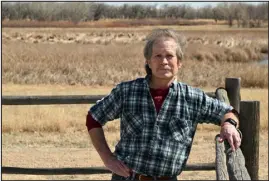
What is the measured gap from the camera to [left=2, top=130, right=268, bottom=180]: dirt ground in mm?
6625

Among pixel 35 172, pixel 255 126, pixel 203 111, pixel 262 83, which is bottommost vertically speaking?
pixel 262 83

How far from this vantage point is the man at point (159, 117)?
214 centimetres

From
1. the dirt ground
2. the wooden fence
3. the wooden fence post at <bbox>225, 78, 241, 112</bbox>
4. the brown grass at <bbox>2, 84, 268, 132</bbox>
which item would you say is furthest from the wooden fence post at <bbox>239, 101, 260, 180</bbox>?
the brown grass at <bbox>2, 84, 268, 132</bbox>

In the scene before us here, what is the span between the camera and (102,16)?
129 feet

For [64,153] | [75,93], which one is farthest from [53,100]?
[75,93]

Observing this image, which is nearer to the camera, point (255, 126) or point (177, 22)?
point (255, 126)

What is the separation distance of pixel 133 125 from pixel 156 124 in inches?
3.4

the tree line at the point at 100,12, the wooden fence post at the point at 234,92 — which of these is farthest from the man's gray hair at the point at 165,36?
the tree line at the point at 100,12

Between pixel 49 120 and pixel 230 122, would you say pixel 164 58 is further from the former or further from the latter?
pixel 49 120

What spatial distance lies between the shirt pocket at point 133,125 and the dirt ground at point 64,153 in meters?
4.15

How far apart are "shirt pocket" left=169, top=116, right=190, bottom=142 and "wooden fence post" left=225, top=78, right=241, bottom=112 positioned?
1.71 metres

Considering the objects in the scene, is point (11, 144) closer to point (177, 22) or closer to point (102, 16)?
point (102, 16)

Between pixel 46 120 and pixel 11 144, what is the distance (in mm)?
1335

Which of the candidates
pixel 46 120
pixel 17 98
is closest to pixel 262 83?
pixel 46 120
